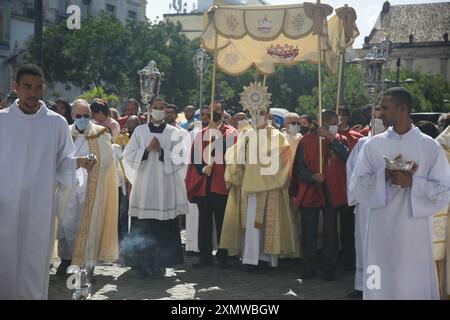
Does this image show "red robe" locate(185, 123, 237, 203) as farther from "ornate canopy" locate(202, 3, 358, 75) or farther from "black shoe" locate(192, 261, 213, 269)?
"ornate canopy" locate(202, 3, 358, 75)

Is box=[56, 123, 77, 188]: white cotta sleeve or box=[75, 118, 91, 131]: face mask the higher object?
box=[75, 118, 91, 131]: face mask

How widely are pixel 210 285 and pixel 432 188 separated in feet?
12.0

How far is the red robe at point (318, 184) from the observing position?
8.53 m

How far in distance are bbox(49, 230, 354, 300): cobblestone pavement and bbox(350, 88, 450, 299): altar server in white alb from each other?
227 centimetres

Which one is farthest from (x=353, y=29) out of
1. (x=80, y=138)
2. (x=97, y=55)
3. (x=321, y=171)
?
(x=97, y=55)

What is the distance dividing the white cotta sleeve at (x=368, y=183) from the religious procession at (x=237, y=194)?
0.04ft

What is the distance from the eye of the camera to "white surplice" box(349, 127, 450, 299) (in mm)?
5262

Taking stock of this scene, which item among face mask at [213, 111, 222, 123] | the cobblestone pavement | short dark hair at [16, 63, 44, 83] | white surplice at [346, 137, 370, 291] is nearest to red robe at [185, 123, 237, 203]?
face mask at [213, 111, 222, 123]

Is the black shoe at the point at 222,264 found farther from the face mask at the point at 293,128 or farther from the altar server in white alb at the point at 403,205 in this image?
the altar server in white alb at the point at 403,205

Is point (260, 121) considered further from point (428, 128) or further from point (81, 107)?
point (428, 128)

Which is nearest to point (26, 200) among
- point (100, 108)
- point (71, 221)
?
point (71, 221)

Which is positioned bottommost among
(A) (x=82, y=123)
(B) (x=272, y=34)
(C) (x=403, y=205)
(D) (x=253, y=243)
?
(D) (x=253, y=243)

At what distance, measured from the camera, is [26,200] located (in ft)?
17.6

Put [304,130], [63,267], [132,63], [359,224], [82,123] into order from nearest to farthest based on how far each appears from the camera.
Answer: [359,224]
[82,123]
[63,267]
[304,130]
[132,63]
